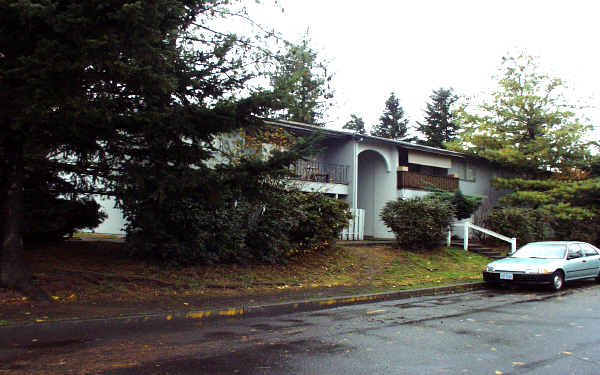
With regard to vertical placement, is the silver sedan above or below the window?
below

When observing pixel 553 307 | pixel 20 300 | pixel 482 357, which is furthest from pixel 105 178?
pixel 553 307

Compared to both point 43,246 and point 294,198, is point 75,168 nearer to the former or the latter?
point 43,246

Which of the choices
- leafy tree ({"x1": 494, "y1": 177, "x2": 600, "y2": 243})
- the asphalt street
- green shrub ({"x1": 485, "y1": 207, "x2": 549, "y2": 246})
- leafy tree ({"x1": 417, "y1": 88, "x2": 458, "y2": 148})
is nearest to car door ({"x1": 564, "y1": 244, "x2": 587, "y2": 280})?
the asphalt street

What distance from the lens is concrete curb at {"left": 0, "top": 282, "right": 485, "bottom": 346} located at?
6488 millimetres

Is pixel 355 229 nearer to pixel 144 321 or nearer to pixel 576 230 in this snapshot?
pixel 576 230

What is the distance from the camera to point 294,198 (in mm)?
13477

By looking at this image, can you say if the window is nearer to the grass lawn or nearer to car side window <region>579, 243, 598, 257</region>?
the grass lawn

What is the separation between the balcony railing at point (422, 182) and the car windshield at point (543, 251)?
9194 mm

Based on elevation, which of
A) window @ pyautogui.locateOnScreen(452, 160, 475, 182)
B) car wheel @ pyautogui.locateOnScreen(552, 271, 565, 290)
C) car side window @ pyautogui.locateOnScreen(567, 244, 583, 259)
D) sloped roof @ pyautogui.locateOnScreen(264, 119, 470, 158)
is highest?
sloped roof @ pyautogui.locateOnScreen(264, 119, 470, 158)

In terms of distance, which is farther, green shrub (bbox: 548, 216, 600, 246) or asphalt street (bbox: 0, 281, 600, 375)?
green shrub (bbox: 548, 216, 600, 246)

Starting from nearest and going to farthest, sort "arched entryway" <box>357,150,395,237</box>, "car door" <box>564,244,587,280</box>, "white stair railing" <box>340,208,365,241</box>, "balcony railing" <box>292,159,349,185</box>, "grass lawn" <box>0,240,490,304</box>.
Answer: "grass lawn" <box>0,240,490,304</box> → "car door" <box>564,244,587,280</box> → "white stair railing" <box>340,208,365,241</box> → "balcony railing" <box>292,159,349,185</box> → "arched entryway" <box>357,150,395,237</box>

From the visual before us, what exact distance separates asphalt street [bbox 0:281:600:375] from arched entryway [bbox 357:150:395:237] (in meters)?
14.4

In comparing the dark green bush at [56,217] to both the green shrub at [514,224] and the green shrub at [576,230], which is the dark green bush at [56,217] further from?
the green shrub at [576,230]

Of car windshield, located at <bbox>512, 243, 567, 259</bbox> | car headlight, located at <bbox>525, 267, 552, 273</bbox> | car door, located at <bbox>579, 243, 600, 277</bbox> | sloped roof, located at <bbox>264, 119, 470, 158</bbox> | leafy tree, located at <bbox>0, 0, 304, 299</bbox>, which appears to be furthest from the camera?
sloped roof, located at <bbox>264, 119, 470, 158</bbox>
